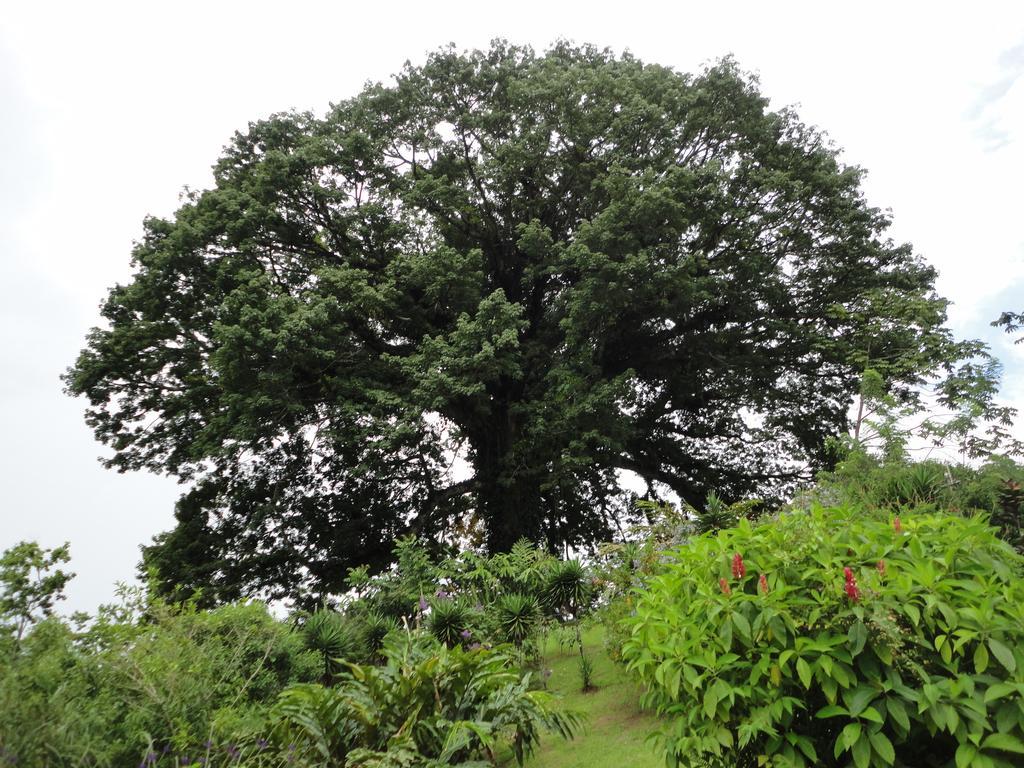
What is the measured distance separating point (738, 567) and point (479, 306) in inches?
354

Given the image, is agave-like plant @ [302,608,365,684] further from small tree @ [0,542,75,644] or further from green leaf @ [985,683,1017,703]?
green leaf @ [985,683,1017,703]

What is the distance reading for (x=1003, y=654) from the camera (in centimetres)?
255

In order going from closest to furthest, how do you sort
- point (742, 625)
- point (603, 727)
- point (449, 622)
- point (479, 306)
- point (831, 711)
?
point (831, 711) → point (742, 625) → point (603, 727) → point (449, 622) → point (479, 306)

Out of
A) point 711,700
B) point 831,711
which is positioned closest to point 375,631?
point 711,700

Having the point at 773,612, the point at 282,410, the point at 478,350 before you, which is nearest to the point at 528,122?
the point at 478,350

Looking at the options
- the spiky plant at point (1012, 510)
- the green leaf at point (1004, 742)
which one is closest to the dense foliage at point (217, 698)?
the green leaf at point (1004, 742)

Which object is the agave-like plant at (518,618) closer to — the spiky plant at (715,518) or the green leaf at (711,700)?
the spiky plant at (715,518)

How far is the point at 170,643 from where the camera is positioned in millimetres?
4383

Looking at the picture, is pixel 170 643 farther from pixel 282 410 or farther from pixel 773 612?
pixel 282 410

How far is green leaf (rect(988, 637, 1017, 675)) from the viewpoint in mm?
2535

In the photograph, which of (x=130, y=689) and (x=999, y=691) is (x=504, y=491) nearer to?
(x=130, y=689)

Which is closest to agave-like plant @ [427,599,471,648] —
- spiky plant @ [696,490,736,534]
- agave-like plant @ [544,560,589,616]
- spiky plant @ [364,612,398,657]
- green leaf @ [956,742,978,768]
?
spiky plant @ [364,612,398,657]

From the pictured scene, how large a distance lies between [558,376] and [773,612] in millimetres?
9342

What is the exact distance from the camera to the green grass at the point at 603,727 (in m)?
4.66
